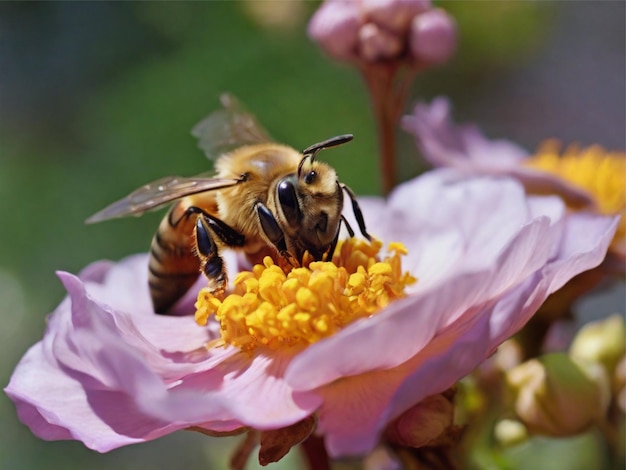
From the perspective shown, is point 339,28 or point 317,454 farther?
point 339,28

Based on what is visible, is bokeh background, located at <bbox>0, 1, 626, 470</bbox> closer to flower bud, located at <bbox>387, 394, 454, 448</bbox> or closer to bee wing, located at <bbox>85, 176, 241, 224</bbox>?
bee wing, located at <bbox>85, 176, 241, 224</bbox>

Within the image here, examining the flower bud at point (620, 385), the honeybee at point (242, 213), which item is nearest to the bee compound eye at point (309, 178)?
the honeybee at point (242, 213)

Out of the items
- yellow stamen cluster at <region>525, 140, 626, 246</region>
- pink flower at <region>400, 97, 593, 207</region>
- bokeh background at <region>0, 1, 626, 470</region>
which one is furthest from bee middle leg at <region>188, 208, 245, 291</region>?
bokeh background at <region>0, 1, 626, 470</region>

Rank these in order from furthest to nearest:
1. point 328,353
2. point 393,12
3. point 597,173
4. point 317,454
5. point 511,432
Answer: point 597,173 → point 393,12 → point 511,432 → point 317,454 → point 328,353

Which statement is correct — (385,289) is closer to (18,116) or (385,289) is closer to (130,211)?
(130,211)

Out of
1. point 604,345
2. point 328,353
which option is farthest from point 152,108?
point 328,353

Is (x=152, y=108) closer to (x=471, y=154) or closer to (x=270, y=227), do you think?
(x=471, y=154)

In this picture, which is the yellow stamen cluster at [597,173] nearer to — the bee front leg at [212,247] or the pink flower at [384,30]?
the pink flower at [384,30]
